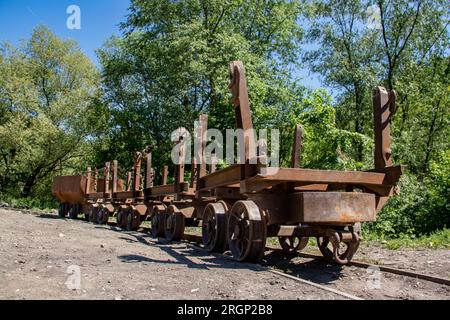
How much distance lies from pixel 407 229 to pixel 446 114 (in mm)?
16292

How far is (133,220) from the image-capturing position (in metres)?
13.0

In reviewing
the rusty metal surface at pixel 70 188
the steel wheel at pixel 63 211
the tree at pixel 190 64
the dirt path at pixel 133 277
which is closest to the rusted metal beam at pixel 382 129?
the dirt path at pixel 133 277

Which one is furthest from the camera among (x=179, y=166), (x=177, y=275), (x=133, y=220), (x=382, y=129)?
(x=133, y=220)

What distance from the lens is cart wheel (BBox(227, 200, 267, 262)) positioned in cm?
575

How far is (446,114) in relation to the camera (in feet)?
85.1

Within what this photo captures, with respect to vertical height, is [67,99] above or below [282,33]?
below

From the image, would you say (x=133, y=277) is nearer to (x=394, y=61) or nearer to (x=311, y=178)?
(x=311, y=178)

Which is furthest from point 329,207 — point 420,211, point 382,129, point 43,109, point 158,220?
point 43,109

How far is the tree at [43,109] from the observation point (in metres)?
33.5

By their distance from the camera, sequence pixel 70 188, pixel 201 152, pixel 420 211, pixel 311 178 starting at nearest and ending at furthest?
pixel 311 178 → pixel 201 152 → pixel 420 211 → pixel 70 188

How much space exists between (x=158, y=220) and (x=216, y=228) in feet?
12.2

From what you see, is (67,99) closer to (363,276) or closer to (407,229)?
(407,229)
